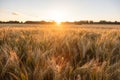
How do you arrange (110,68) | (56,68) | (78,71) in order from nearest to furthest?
(56,68) < (78,71) < (110,68)

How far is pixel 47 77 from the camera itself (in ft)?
3.91

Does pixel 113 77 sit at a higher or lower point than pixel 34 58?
lower

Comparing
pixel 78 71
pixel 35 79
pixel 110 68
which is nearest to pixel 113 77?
pixel 110 68

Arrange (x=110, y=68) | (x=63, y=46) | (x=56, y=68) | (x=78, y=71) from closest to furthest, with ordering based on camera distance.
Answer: (x=56, y=68) → (x=78, y=71) → (x=110, y=68) → (x=63, y=46)

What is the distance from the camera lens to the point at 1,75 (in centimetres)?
130

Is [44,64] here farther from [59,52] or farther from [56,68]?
[59,52]

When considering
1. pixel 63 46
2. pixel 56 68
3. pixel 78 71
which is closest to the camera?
pixel 56 68

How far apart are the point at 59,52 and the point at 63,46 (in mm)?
226

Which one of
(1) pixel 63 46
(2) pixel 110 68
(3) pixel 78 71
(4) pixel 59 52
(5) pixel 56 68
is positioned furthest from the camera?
(1) pixel 63 46

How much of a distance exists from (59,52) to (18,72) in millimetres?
743

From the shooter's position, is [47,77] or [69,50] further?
[69,50]

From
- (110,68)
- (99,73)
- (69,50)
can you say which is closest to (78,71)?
(99,73)

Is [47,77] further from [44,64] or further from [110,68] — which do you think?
[110,68]

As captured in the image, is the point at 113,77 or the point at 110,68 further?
the point at 110,68
